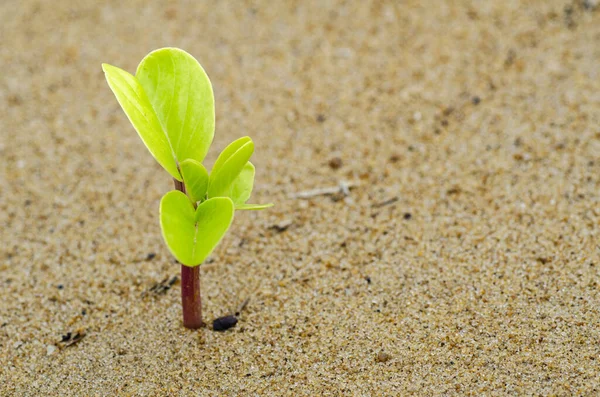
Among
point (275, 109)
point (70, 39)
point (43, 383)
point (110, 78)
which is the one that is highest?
point (110, 78)

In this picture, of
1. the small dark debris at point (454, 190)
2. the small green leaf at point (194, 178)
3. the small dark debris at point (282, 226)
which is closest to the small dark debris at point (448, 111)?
the small dark debris at point (454, 190)

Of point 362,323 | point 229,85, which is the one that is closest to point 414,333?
point 362,323

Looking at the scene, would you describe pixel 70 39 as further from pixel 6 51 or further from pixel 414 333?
pixel 414 333

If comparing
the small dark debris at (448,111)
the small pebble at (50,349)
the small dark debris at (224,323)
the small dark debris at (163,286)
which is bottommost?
the small pebble at (50,349)

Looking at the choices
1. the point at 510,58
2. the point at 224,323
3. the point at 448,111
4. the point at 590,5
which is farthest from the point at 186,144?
the point at 590,5

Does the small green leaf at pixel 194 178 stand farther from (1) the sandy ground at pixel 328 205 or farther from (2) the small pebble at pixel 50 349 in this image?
(2) the small pebble at pixel 50 349

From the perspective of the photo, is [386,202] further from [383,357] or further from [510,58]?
[510,58]
